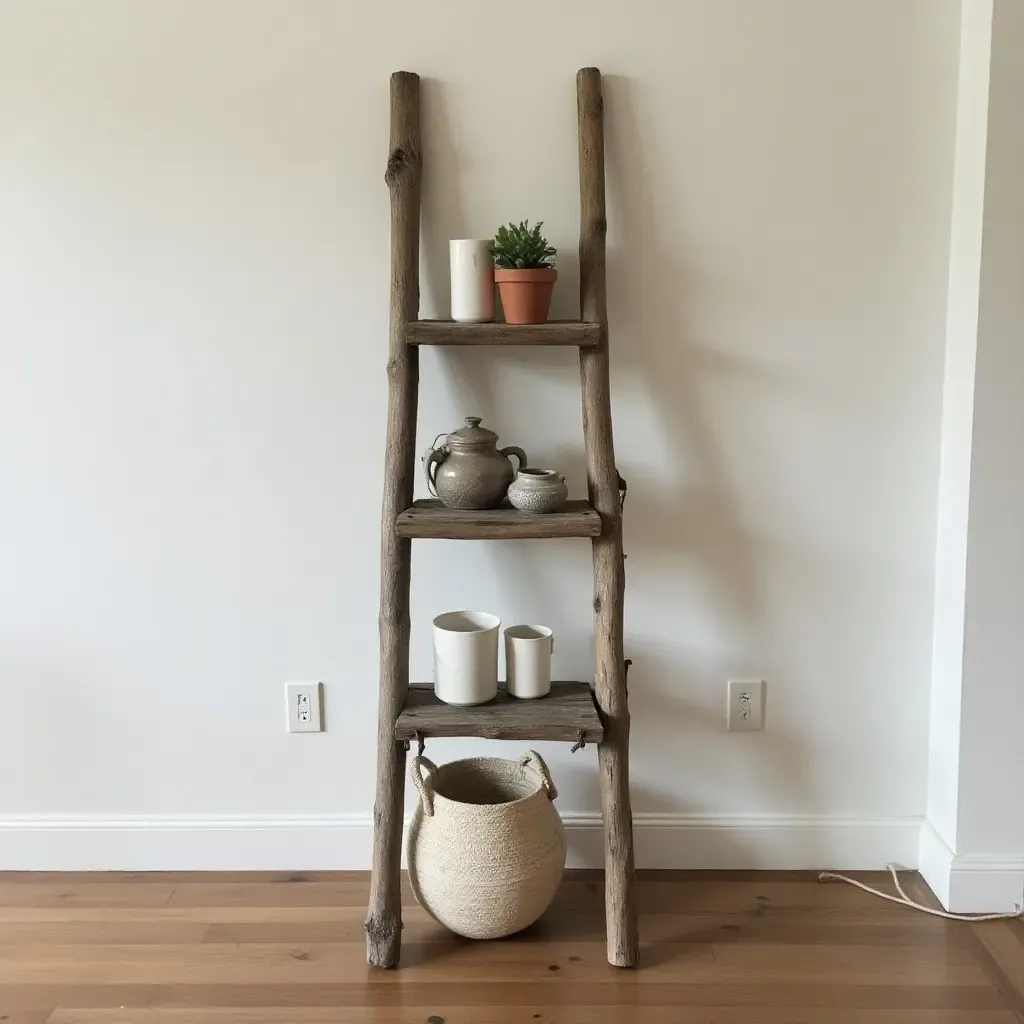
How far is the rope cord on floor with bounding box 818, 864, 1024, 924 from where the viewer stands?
6.80 feet

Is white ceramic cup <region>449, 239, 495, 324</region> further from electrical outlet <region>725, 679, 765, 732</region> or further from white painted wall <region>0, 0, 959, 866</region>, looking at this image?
electrical outlet <region>725, 679, 765, 732</region>

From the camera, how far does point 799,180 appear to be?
80.8 inches

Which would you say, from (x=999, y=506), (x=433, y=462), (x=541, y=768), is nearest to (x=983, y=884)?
(x=999, y=506)

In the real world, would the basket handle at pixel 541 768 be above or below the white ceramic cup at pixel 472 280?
below

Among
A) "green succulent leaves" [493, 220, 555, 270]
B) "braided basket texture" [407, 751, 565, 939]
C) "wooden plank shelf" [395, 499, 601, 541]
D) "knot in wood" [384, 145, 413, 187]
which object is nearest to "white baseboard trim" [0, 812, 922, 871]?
"braided basket texture" [407, 751, 565, 939]

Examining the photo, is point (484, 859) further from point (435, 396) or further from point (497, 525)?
Answer: point (435, 396)

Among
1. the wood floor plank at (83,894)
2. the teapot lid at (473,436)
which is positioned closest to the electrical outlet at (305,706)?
the wood floor plank at (83,894)

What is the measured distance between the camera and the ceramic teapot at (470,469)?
1932 mm

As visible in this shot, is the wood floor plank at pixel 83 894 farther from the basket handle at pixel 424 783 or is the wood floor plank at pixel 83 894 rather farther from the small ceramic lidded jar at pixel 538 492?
the small ceramic lidded jar at pixel 538 492

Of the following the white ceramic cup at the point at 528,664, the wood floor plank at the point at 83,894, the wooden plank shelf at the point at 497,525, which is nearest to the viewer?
the wooden plank shelf at the point at 497,525

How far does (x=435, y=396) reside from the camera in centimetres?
213

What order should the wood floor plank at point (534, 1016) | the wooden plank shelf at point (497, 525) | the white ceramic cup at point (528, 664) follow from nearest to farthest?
the wood floor plank at point (534, 1016), the wooden plank shelf at point (497, 525), the white ceramic cup at point (528, 664)

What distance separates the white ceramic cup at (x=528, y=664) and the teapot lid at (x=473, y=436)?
377 mm

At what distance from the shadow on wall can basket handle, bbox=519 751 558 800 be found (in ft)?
0.70
